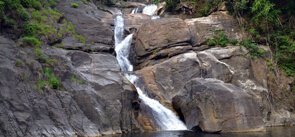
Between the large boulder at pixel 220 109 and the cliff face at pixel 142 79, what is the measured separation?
0.06 m

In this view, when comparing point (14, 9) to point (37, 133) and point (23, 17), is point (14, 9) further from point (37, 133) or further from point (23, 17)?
point (37, 133)

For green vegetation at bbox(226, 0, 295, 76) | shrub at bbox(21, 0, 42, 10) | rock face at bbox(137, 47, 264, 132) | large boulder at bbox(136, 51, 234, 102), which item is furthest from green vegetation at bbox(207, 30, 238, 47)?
shrub at bbox(21, 0, 42, 10)

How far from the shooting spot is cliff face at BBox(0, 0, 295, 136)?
73.4ft

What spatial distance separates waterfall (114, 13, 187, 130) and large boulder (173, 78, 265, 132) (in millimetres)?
1047

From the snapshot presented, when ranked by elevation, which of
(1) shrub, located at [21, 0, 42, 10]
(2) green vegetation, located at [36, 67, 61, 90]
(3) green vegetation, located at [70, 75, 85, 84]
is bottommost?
(3) green vegetation, located at [70, 75, 85, 84]

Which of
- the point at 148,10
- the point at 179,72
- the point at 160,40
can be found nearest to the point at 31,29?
the point at 160,40

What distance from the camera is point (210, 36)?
113 ft

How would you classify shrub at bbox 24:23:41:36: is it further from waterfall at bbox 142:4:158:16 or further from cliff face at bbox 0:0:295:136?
waterfall at bbox 142:4:158:16

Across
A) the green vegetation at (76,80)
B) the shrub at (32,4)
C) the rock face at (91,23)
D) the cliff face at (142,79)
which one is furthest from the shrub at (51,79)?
the shrub at (32,4)

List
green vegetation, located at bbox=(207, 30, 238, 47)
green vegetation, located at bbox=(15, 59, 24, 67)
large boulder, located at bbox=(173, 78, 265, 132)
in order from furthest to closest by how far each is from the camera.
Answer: green vegetation, located at bbox=(207, 30, 238, 47), large boulder, located at bbox=(173, 78, 265, 132), green vegetation, located at bbox=(15, 59, 24, 67)

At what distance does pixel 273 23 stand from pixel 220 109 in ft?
45.9

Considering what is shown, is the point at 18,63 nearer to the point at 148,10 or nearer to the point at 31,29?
the point at 31,29

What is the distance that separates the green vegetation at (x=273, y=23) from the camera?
34.5 m

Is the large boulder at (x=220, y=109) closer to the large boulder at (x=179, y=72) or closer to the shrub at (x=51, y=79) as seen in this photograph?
the large boulder at (x=179, y=72)
